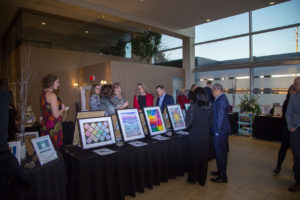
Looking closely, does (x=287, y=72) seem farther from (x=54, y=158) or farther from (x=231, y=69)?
(x=54, y=158)

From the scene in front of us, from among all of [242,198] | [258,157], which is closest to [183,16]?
[258,157]

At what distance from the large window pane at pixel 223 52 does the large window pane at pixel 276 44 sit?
1.39 ft

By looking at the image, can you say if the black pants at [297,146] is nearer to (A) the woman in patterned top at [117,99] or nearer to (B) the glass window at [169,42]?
(A) the woman in patterned top at [117,99]

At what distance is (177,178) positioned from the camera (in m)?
3.26

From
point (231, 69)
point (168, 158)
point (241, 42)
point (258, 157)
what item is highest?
point (241, 42)

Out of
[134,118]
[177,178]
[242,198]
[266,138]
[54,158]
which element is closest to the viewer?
[54,158]

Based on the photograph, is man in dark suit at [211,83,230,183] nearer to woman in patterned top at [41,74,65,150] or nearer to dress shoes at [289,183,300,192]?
dress shoes at [289,183,300,192]

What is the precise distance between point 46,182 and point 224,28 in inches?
378

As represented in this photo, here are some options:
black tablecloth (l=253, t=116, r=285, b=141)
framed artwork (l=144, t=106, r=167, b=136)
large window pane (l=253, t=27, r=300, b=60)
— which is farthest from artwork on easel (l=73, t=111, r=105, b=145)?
large window pane (l=253, t=27, r=300, b=60)

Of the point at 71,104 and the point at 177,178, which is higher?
the point at 71,104

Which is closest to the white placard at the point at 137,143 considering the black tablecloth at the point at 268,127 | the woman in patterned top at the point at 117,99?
the woman in patterned top at the point at 117,99

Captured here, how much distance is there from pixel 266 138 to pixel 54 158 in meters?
5.87

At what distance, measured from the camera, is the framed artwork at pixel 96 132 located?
2.36 meters

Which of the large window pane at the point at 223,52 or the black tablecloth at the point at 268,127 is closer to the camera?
the black tablecloth at the point at 268,127
